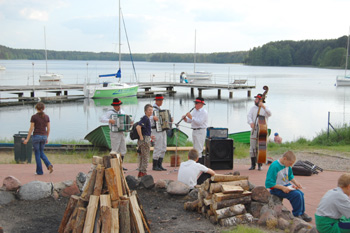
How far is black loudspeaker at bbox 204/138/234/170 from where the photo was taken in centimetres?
1110

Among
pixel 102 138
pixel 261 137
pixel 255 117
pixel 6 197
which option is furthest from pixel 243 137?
pixel 6 197

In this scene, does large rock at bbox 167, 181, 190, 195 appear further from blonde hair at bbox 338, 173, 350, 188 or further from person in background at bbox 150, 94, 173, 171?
blonde hair at bbox 338, 173, 350, 188

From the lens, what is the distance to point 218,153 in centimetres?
1118

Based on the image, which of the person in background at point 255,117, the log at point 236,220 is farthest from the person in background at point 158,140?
the log at point 236,220

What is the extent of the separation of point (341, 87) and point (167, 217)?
7411cm

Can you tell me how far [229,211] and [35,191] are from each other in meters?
3.65

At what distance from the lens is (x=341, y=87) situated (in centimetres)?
7562

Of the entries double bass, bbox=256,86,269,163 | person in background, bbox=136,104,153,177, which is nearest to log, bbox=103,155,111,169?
person in background, bbox=136,104,153,177

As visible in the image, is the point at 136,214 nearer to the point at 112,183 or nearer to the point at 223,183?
the point at 112,183

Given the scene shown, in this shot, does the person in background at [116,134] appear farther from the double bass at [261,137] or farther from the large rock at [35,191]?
the double bass at [261,137]

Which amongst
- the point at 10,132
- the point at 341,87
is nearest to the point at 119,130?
the point at 10,132

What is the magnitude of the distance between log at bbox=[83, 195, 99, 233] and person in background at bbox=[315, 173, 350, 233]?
3.16 m

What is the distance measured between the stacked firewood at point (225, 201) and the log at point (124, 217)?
1470 mm

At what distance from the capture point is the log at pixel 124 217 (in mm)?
6391
